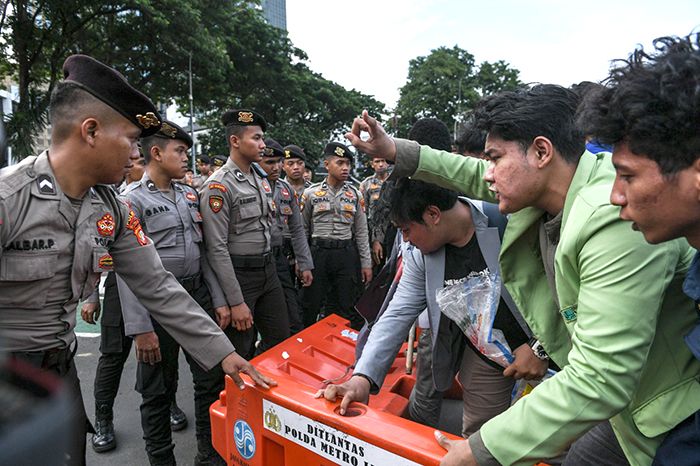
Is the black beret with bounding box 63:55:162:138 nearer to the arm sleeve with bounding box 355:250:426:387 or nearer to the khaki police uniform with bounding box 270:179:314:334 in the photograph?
the arm sleeve with bounding box 355:250:426:387

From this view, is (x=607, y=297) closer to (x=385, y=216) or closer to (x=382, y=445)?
(x=382, y=445)

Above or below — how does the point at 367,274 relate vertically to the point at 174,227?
below

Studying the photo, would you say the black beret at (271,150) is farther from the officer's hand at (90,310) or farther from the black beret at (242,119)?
the officer's hand at (90,310)

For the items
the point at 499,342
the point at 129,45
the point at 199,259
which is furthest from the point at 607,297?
the point at 129,45

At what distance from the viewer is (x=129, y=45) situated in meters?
13.8

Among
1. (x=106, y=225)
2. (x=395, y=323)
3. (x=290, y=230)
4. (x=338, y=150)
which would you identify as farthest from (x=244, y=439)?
(x=338, y=150)

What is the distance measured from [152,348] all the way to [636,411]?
2.38m

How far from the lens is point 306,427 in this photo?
1644 millimetres

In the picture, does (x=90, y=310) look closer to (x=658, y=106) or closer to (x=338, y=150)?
(x=338, y=150)

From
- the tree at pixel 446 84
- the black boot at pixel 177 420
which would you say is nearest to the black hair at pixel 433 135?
the black boot at pixel 177 420

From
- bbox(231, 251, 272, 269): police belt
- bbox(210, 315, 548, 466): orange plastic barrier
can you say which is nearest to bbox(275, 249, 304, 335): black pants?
bbox(231, 251, 272, 269): police belt

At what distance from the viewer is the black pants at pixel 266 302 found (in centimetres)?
329

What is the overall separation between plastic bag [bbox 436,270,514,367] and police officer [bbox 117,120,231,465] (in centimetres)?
159

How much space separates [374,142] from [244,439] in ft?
4.62
